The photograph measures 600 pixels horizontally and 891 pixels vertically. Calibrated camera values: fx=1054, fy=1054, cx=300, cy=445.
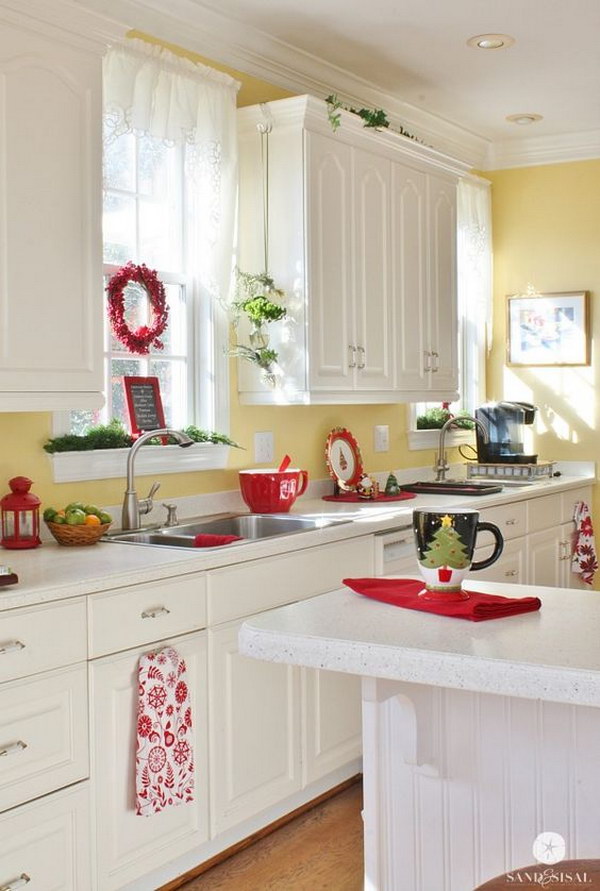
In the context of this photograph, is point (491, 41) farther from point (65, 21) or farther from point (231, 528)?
point (231, 528)

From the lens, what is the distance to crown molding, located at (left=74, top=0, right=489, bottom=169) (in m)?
3.47

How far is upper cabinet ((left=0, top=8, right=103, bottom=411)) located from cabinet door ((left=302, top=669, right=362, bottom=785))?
3.82 feet

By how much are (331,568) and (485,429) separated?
2085 millimetres

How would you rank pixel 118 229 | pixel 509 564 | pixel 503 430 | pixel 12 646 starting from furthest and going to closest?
pixel 503 430, pixel 509 564, pixel 118 229, pixel 12 646

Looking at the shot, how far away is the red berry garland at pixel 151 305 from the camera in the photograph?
134 inches

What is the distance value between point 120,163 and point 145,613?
1631 millimetres

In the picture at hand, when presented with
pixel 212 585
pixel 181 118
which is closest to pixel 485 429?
pixel 181 118

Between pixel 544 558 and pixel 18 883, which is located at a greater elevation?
pixel 544 558

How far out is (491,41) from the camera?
4004 millimetres

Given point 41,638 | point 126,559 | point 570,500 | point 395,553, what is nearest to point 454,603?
point 41,638

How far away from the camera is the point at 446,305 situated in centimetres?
461

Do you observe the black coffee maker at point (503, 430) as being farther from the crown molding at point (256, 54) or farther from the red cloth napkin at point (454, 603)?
the red cloth napkin at point (454, 603)

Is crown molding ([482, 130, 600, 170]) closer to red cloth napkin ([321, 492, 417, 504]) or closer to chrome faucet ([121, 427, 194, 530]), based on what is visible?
red cloth napkin ([321, 492, 417, 504])

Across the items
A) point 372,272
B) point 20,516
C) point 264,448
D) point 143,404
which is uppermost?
point 372,272
